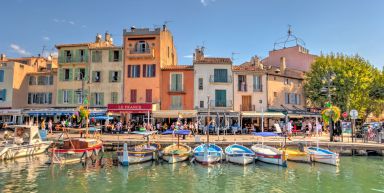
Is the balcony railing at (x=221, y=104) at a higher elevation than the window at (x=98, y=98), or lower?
lower

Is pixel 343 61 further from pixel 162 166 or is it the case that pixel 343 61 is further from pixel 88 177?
pixel 88 177

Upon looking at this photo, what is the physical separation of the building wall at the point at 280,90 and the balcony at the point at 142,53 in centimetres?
1576

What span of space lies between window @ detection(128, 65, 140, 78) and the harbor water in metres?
18.2

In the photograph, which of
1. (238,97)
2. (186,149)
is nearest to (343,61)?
(238,97)

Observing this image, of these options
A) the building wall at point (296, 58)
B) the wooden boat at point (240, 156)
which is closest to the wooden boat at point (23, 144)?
the wooden boat at point (240, 156)

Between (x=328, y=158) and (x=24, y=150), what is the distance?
79.3 ft

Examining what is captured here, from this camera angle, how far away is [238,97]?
135 ft

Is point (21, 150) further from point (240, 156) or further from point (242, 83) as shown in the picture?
point (242, 83)

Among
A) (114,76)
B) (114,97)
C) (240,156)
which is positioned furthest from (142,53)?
(240,156)

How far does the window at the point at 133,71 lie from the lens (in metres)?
41.2

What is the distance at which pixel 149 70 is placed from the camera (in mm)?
40969

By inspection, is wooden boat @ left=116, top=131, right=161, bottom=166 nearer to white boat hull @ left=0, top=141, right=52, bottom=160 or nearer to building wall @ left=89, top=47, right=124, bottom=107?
white boat hull @ left=0, top=141, right=52, bottom=160

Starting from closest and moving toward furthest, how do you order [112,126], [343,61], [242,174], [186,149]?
[242,174] < [186,149] < [112,126] < [343,61]

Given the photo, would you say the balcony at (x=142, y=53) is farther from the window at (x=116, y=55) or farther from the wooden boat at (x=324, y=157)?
the wooden boat at (x=324, y=157)
